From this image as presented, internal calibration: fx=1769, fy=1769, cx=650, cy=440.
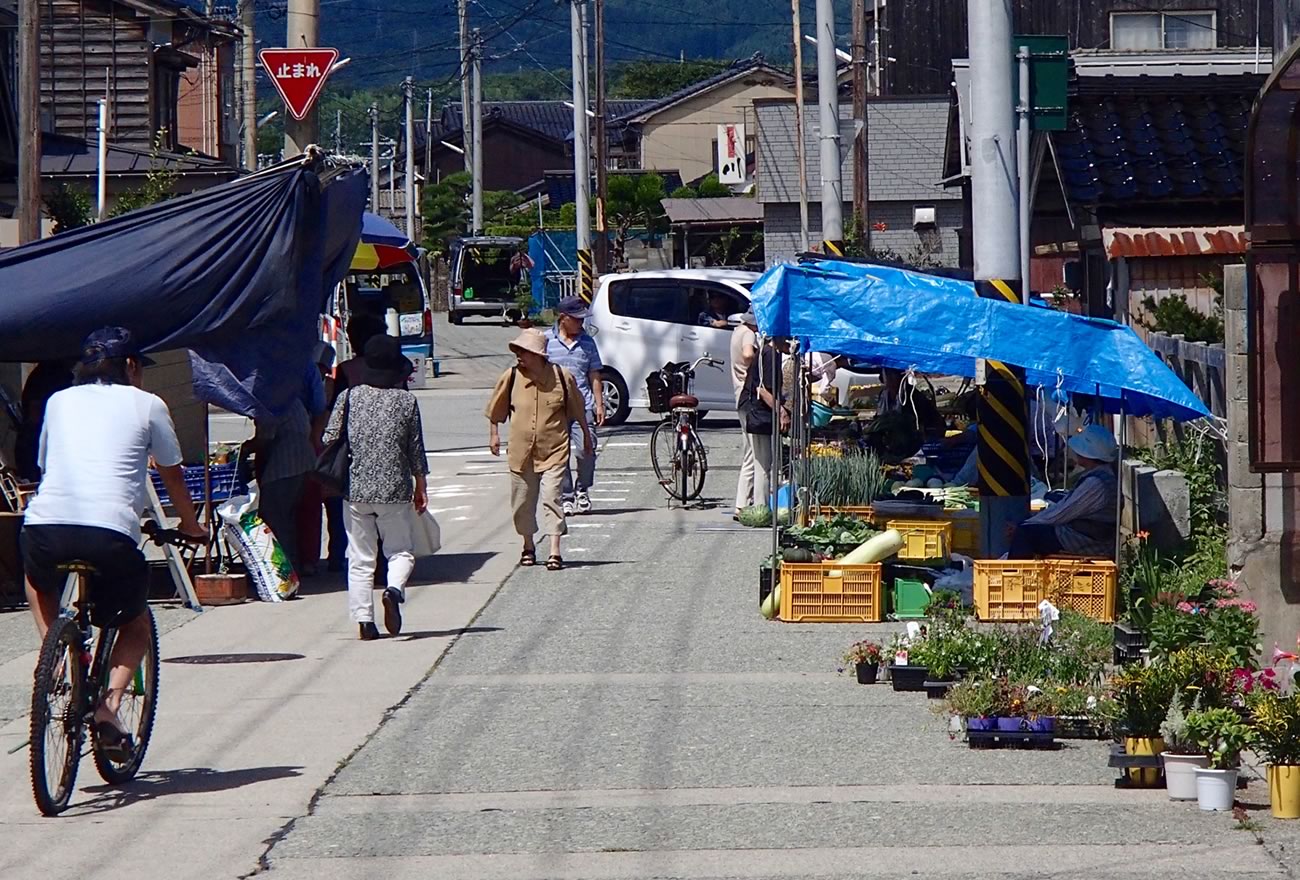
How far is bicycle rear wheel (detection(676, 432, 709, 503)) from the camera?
15969 mm

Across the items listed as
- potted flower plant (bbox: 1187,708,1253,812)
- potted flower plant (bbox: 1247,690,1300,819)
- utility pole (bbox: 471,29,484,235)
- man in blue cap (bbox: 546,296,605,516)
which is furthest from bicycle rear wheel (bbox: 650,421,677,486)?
utility pole (bbox: 471,29,484,235)

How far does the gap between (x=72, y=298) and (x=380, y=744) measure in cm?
444

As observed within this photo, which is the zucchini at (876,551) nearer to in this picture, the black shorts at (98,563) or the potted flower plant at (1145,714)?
the potted flower plant at (1145,714)

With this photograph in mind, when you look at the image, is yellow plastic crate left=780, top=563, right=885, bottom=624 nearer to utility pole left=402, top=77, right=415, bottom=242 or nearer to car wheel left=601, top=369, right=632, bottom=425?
car wheel left=601, top=369, right=632, bottom=425

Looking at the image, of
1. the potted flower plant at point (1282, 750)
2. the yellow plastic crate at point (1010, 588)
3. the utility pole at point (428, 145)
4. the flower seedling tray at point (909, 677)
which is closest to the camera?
the potted flower plant at point (1282, 750)

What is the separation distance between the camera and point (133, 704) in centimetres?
731

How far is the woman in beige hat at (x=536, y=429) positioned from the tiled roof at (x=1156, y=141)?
15.9 feet

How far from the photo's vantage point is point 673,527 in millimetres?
15102

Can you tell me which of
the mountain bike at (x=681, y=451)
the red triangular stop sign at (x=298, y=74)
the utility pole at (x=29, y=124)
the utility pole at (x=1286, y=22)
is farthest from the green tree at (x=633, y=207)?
the utility pole at (x=1286, y=22)

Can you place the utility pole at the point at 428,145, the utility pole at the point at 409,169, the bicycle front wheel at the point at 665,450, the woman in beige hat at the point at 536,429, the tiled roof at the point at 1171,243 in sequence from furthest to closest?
the utility pole at the point at 428,145
the utility pole at the point at 409,169
the bicycle front wheel at the point at 665,450
the tiled roof at the point at 1171,243
the woman in beige hat at the point at 536,429

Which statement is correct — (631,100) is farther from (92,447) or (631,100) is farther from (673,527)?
(92,447)

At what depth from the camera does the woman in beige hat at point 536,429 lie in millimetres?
12680

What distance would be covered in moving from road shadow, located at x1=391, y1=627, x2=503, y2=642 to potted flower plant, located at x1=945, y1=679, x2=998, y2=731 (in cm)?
344

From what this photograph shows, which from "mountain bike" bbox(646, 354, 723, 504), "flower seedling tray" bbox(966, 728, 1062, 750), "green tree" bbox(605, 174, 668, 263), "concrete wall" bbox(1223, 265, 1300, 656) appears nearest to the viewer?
"flower seedling tray" bbox(966, 728, 1062, 750)
